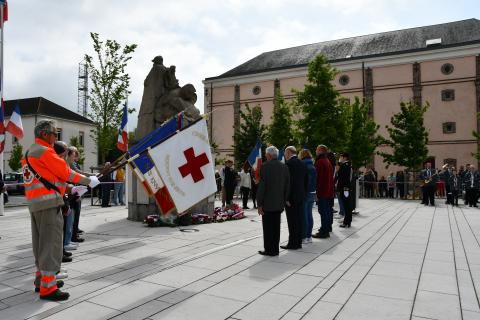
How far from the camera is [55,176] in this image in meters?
4.49

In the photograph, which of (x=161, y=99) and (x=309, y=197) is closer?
(x=309, y=197)

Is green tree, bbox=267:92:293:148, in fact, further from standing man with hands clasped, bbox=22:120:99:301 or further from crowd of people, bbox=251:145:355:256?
standing man with hands clasped, bbox=22:120:99:301

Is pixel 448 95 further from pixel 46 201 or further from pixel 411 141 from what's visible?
pixel 46 201

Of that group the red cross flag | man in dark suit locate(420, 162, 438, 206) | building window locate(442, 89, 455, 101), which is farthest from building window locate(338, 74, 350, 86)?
the red cross flag

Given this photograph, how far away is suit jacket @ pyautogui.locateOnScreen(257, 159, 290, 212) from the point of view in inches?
265

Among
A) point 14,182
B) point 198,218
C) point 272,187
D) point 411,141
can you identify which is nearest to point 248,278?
point 272,187

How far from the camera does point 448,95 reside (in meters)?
34.8

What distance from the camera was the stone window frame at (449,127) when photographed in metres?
34.5

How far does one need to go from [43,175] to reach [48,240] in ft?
2.49

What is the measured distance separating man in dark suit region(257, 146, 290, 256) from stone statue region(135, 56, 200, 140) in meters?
4.74

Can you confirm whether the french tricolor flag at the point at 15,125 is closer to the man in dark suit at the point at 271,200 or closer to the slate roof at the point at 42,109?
the man in dark suit at the point at 271,200

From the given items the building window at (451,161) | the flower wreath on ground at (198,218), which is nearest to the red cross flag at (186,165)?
the flower wreath on ground at (198,218)

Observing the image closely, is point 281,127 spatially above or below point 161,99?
above

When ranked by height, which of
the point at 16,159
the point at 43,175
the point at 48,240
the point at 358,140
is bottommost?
the point at 48,240
